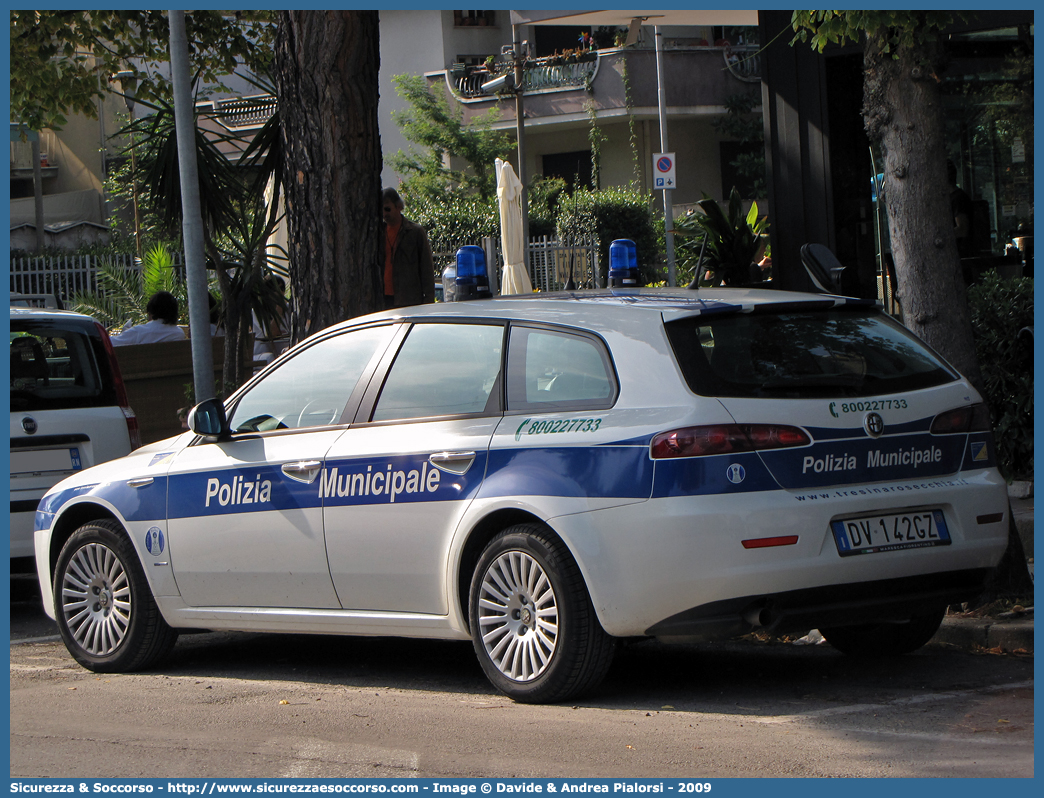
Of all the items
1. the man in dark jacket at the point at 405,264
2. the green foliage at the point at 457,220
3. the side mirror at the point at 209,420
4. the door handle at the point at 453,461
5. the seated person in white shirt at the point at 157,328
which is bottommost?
the door handle at the point at 453,461

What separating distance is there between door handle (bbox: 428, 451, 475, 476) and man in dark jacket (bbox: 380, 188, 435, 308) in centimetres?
549

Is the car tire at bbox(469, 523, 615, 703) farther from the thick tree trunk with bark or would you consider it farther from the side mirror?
the thick tree trunk with bark

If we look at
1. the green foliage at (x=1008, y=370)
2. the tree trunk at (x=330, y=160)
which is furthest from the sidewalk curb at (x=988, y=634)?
the tree trunk at (x=330, y=160)

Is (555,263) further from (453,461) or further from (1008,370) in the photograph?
(453,461)

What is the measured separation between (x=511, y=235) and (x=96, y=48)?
5.32 meters

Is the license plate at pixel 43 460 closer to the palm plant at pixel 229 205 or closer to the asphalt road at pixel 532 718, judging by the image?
the asphalt road at pixel 532 718

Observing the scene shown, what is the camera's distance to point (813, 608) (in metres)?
5.20

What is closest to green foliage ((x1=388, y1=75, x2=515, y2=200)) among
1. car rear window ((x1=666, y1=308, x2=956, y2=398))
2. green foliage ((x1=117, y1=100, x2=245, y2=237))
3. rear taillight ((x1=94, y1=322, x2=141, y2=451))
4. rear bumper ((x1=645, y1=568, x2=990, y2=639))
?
green foliage ((x1=117, y1=100, x2=245, y2=237))

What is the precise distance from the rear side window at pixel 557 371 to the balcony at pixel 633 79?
32.4 meters

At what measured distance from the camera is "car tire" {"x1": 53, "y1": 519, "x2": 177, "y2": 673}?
22.5 feet

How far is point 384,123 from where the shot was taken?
1689 inches

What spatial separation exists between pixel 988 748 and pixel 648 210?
32644 mm

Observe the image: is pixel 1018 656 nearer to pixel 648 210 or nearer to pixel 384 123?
pixel 648 210

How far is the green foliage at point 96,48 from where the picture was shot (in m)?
14.5
